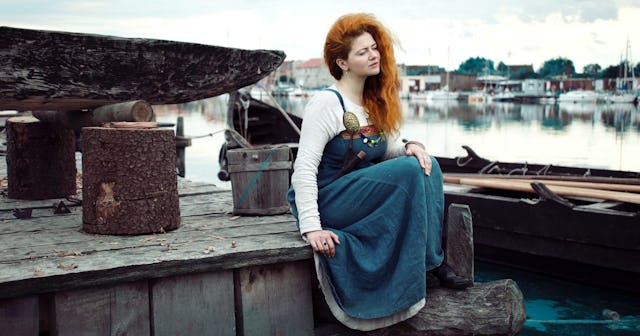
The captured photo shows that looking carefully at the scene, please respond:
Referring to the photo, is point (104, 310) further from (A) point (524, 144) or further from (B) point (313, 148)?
(A) point (524, 144)

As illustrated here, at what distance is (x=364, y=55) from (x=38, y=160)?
2843 mm

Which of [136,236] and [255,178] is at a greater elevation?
[255,178]

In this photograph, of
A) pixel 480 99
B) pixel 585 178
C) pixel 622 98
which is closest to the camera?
pixel 585 178

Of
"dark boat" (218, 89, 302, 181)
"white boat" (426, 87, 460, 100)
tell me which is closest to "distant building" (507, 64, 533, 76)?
"white boat" (426, 87, 460, 100)

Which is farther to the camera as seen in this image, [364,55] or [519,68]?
[519,68]

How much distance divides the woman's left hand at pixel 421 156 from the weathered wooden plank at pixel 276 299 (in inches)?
31.2

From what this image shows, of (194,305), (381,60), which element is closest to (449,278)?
(381,60)

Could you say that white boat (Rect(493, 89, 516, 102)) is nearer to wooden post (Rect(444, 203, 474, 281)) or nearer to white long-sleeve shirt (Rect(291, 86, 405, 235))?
wooden post (Rect(444, 203, 474, 281))

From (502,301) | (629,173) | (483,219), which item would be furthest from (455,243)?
(629,173)

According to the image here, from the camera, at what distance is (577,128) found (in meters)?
48.2

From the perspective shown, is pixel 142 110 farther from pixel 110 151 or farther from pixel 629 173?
pixel 629 173

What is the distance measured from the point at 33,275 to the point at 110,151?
3.06ft

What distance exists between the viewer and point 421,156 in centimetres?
A: 383

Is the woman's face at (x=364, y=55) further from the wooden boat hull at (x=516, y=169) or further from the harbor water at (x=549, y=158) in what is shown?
the wooden boat hull at (x=516, y=169)
